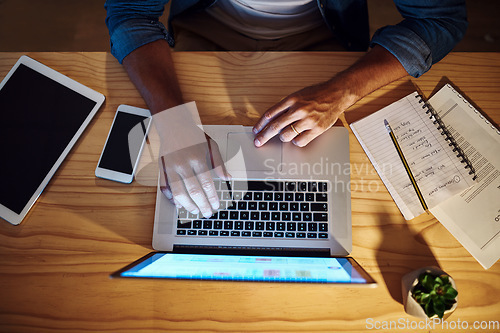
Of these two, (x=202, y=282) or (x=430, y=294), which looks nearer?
(x=430, y=294)

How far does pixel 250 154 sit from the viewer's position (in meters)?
0.77

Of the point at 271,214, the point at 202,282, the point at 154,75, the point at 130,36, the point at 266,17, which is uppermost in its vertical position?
the point at 266,17

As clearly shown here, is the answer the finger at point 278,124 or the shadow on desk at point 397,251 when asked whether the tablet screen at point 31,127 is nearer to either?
the finger at point 278,124

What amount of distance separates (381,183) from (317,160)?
165 millimetres

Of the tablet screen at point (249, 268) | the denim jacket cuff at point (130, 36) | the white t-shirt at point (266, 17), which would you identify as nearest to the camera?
the tablet screen at point (249, 268)

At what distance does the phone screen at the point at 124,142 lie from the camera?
0.77 m

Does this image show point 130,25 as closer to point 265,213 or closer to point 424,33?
point 265,213

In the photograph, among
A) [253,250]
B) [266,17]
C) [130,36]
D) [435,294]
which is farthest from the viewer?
[266,17]

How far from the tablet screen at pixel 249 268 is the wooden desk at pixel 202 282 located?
9 centimetres

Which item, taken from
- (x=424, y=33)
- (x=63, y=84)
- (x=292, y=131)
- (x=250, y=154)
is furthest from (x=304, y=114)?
(x=63, y=84)

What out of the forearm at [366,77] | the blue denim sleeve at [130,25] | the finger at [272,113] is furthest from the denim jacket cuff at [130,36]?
the forearm at [366,77]

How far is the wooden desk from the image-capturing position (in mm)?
689

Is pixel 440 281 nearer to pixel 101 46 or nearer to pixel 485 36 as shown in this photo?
pixel 485 36

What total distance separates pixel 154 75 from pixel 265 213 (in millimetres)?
460
